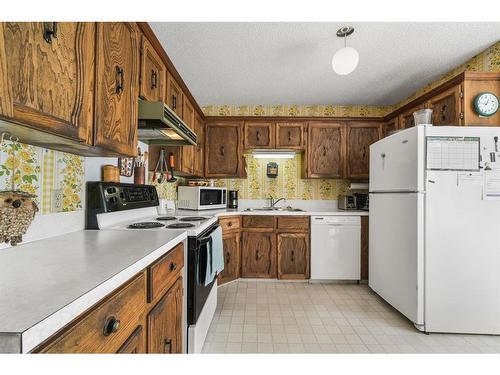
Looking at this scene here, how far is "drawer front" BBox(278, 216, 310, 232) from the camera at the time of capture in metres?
3.07

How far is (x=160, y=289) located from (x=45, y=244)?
52 cm

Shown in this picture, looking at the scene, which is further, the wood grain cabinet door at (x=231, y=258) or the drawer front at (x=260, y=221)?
the drawer front at (x=260, y=221)

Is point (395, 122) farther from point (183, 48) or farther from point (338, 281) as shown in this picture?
point (183, 48)

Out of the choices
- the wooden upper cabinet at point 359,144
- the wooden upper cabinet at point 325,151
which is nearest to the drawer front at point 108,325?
the wooden upper cabinet at point 325,151

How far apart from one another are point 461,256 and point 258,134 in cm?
248

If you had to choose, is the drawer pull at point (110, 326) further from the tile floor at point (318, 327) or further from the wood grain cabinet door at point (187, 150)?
the wood grain cabinet door at point (187, 150)

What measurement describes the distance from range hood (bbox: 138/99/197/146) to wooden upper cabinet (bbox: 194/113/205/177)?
0.89m

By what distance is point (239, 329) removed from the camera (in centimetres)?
199

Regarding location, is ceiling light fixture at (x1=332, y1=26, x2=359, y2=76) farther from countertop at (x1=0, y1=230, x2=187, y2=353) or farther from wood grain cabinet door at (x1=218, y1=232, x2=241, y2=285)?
wood grain cabinet door at (x1=218, y1=232, x2=241, y2=285)

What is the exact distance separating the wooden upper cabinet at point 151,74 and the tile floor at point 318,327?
1807 mm

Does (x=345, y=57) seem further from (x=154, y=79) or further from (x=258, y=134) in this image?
(x=258, y=134)

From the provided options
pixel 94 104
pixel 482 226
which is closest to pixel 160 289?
pixel 94 104

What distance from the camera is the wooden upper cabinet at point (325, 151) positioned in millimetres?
3391
